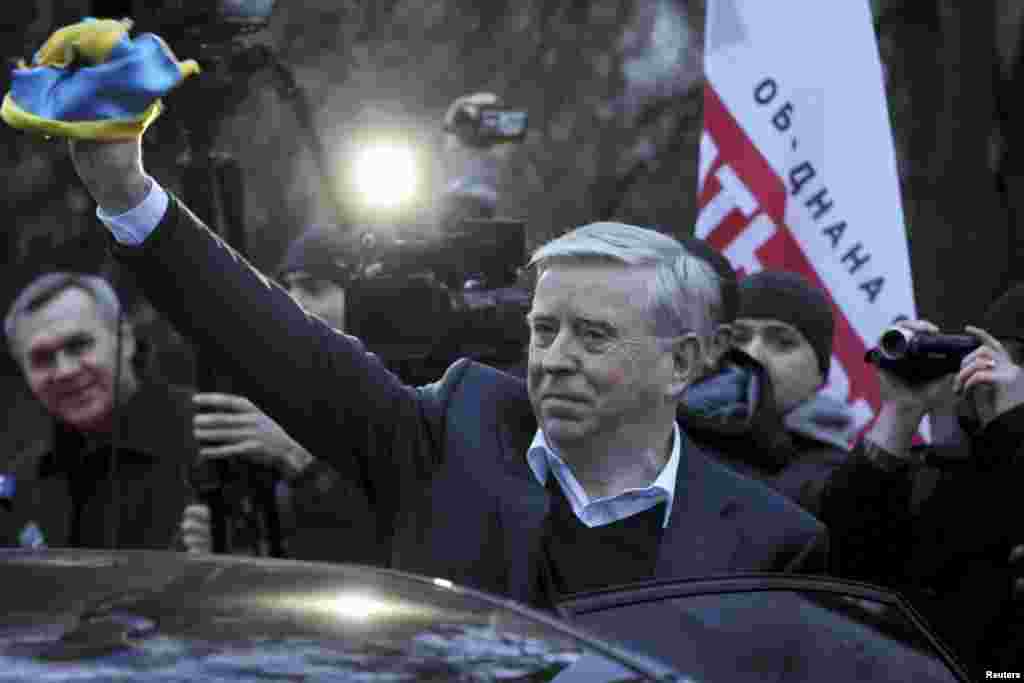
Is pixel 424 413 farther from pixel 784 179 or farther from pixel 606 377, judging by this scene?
pixel 784 179

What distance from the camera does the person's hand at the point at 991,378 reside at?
437 centimetres

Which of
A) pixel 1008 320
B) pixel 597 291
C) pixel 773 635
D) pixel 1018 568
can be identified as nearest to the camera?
pixel 773 635

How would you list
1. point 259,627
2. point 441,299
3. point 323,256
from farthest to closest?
point 323,256, point 441,299, point 259,627

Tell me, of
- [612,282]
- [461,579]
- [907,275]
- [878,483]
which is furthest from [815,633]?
[907,275]

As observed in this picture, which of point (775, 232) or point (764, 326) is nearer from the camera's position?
point (764, 326)

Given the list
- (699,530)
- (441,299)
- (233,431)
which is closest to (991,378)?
(441,299)

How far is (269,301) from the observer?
3336 mm

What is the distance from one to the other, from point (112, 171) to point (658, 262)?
88 cm

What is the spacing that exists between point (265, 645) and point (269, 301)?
5.21 ft

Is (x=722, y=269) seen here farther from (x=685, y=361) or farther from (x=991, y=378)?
(x=685, y=361)

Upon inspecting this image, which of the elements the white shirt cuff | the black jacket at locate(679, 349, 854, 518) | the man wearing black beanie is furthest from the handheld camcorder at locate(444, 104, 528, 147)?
the white shirt cuff

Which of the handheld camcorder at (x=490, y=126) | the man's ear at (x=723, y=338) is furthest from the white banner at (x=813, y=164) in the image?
the man's ear at (x=723, y=338)

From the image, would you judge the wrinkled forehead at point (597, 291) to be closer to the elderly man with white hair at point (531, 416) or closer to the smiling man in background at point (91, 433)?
the elderly man with white hair at point (531, 416)

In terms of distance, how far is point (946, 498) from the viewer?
452 centimetres
